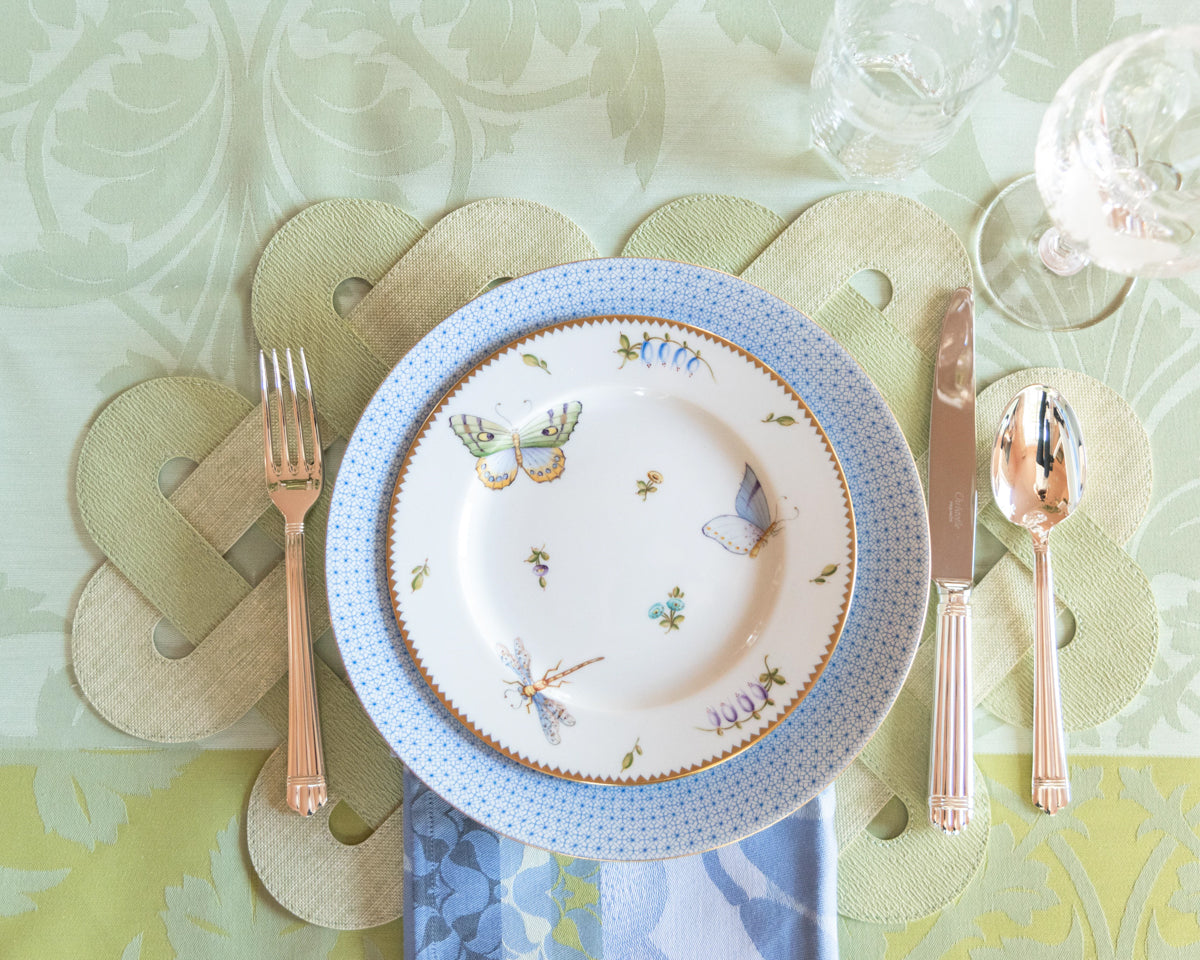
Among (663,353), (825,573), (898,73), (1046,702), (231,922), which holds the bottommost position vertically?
(231,922)

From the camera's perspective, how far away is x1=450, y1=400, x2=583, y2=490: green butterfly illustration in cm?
53

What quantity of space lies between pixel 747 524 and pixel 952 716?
20 centimetres

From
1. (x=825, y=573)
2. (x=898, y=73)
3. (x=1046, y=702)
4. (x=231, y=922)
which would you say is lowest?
(x=231, y=922)

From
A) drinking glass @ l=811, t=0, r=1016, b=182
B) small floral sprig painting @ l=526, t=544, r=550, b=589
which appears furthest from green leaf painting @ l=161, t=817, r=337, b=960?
drinking glass @ l=811, t=0, r=1016, b=182

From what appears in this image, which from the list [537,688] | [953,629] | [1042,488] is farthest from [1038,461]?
[537,688]

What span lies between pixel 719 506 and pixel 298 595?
0.95ft

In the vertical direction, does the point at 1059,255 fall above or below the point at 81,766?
above

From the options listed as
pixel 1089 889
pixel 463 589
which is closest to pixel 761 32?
pixel 463 589

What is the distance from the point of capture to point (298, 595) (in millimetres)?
554

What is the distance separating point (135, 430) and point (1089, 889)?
76 centimetres

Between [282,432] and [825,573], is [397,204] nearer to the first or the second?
[282,432]

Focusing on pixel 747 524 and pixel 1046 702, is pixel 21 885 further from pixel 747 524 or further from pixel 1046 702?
pixel 1046 702

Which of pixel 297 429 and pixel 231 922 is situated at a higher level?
pixel 297 429

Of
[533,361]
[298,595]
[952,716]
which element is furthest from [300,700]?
[952,716]
